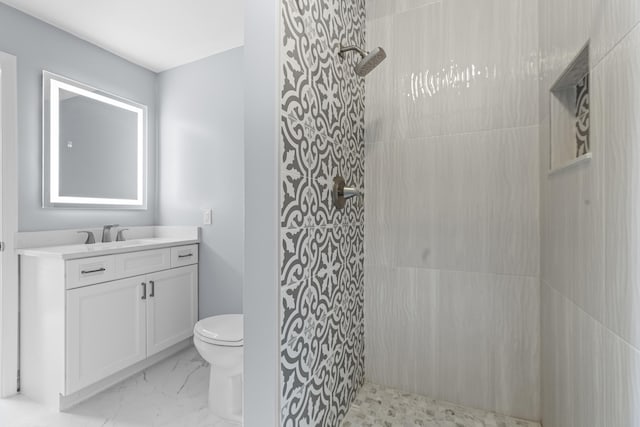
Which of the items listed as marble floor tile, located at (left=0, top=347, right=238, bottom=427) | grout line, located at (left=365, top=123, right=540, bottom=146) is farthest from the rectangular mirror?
grout line, located at (left=365, top=123, right=540, bottom=146)

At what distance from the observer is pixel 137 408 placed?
1595 mm

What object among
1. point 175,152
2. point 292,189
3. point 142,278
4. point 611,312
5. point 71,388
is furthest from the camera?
point 175,152

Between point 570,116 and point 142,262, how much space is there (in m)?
2.37

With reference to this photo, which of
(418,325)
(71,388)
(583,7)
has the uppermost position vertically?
(583,7)

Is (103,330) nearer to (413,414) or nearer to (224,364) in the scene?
(224,364)

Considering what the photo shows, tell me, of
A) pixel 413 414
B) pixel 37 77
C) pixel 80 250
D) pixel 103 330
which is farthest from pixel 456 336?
pixel 37 77

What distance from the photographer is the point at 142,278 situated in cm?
195

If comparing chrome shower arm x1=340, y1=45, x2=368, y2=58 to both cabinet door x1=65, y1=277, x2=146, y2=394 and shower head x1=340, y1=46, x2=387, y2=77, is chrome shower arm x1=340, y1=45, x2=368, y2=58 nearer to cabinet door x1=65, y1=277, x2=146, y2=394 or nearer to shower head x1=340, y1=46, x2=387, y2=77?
shower head x1=340, y1=46, x2=387, y2=77

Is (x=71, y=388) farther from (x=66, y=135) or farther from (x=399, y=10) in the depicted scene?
(x=399, y=10)

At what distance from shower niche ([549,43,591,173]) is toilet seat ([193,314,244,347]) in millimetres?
1530

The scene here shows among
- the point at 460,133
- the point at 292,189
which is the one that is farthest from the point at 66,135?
the point at 460,133

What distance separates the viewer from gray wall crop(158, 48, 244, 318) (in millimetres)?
2285

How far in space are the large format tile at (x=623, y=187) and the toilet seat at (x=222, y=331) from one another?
1.43 m

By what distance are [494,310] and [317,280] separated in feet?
2.39
